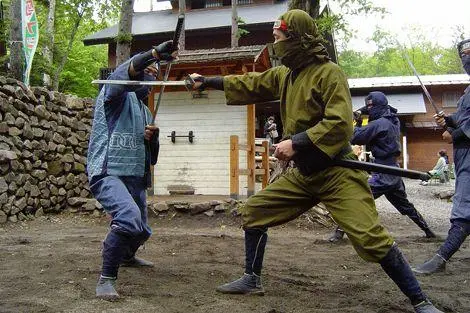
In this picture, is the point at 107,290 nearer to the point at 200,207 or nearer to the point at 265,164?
the point at 200,207

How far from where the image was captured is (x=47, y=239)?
20.9ft

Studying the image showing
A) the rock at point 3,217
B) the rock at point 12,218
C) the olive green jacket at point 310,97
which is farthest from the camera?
the rock at point 12,218

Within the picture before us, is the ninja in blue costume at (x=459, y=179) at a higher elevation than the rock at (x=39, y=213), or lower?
higher

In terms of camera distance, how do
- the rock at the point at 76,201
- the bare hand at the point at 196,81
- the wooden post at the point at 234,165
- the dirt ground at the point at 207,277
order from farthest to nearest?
1. the rock at the point at 76,201
2. the wooden post at the point at 234,165
3. the bare hand at the point at 196,81
4. the dirt ground at the point at 207,277

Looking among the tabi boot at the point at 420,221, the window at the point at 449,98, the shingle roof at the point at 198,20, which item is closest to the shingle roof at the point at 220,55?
the tabi boot at the point at 420,221

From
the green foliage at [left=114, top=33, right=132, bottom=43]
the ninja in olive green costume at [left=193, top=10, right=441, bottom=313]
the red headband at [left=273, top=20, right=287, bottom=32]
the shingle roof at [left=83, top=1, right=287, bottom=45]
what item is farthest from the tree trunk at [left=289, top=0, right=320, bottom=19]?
the shingle roof at [left=83, top=1, right=287, bottom=45]

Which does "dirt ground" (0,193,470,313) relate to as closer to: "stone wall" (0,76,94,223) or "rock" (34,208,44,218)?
"stone wall" (0,76,94,223)

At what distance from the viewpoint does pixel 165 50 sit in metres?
3.56

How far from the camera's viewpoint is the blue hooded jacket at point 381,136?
6230mm

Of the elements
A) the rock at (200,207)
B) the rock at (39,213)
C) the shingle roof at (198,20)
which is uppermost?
the shingle roof at (198,20)

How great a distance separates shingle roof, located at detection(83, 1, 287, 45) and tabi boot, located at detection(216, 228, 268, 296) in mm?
16304

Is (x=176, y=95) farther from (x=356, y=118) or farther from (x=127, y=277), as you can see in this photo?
(x=127, y=277)

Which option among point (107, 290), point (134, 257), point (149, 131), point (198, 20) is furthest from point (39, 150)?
point (198, 20)

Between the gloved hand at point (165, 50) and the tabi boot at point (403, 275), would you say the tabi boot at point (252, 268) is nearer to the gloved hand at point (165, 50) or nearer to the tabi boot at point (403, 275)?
the tabi boot at point (403, 275)
